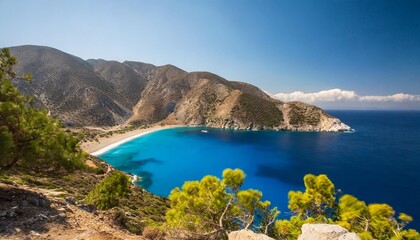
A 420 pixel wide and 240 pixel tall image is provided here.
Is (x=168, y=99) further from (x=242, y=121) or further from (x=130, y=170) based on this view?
(x=130, y=170)

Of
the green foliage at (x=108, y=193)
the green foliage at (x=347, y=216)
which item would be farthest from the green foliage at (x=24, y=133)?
the green foliage at (x=347, y=216)

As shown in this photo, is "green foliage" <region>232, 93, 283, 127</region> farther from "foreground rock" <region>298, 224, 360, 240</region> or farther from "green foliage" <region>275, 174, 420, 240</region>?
"foreground rock" <region>298, 224, 360, 240</region>

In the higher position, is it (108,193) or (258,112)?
(258,112)

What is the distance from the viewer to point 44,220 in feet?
36.2

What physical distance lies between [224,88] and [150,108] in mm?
62001

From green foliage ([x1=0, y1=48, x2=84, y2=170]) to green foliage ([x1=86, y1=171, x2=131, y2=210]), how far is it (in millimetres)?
10731

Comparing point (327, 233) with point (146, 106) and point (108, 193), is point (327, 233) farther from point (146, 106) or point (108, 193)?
point (146, 106)

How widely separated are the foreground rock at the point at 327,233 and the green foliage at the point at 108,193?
18309 mm

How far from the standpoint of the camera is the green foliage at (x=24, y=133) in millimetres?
9780

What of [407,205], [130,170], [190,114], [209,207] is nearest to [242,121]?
[190,114]

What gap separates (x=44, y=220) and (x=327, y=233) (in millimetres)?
13117

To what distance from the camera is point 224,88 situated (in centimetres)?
18388

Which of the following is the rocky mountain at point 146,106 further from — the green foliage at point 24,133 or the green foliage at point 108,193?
the green foliage at point 24,133

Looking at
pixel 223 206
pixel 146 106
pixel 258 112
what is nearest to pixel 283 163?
pixel 223 206
